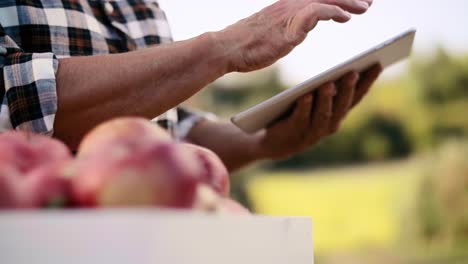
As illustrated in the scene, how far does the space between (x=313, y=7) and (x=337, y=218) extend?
446 cm

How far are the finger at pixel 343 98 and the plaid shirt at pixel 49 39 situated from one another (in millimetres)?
314

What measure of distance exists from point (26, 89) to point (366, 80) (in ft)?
2.15

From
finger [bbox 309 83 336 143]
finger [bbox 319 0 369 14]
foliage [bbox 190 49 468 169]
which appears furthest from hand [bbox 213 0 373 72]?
foliage [bbox 190 49 468 169]

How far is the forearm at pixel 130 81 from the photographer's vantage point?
1.03 meters

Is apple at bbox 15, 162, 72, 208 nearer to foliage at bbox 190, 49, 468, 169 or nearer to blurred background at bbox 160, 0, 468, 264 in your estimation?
blurred background at bbox 160, 0, 468, 264

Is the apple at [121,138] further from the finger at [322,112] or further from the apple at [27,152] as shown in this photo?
the finger at [322,112]

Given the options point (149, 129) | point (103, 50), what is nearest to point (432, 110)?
point (103, 50)

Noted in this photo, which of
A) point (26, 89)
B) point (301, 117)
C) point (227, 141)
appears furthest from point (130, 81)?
point (227, 141)

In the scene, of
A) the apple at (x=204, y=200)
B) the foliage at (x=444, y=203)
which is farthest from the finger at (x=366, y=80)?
the foliage at (x=444, y=203)

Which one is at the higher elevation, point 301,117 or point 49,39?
point 49,39

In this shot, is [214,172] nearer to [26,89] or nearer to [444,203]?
[26,89]

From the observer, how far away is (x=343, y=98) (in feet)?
4.45

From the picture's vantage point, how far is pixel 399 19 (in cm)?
583

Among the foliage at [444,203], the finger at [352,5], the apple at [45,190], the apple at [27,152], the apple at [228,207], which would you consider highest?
the finger at [352,5]
